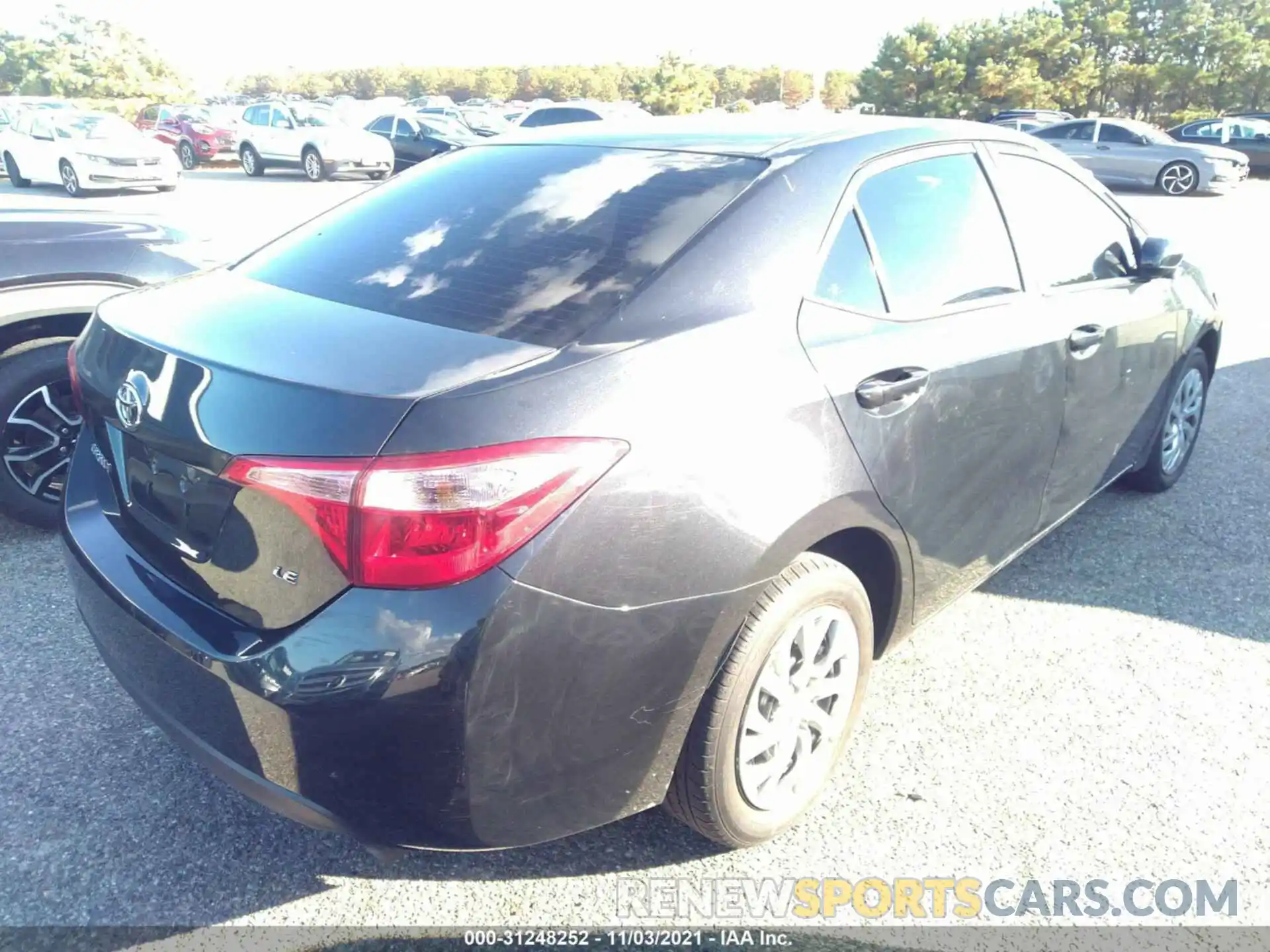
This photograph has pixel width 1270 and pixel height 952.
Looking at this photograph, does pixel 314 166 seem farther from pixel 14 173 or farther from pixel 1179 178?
pixel 1179 178

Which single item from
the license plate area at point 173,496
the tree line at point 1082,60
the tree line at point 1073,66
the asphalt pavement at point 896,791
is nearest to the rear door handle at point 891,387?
the asphalt pavement at point 896,791

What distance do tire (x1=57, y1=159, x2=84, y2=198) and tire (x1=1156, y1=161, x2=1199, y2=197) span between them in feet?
69.0

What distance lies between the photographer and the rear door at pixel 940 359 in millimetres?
2348

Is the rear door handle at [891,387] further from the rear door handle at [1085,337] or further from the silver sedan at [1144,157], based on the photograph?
the silver sedan at [1144,157]

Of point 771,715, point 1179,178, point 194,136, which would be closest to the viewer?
point 771,715

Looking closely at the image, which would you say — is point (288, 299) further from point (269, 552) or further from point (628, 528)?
point (628, 528)

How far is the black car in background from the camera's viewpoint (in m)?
3.74

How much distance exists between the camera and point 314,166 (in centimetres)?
2122

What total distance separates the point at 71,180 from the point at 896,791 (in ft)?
65.5

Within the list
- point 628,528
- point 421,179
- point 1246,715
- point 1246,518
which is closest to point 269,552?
point 628,528

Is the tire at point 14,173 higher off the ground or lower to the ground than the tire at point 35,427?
lower

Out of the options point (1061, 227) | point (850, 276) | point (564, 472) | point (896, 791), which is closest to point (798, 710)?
point (896, 791)

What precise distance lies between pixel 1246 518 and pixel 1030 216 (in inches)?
85.1

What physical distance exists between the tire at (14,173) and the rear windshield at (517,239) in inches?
808
